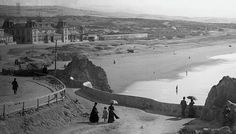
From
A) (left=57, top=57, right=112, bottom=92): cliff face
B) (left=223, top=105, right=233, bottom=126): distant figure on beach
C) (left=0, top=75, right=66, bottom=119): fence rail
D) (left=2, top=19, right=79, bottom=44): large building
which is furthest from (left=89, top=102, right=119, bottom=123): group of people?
(left=2, top=19, right=79, bottom=44): large building

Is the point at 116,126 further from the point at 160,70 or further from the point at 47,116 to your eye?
the point at 160,70

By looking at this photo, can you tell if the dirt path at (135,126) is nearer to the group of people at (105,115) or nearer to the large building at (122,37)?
the group of people at (105,115)

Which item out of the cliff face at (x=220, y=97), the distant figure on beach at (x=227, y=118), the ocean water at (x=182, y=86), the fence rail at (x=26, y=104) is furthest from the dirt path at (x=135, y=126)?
the ocean water at (x=182, y=86)

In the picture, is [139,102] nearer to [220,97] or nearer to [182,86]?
[220,97]

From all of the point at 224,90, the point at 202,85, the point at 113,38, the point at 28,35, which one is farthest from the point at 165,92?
the point at 113,38

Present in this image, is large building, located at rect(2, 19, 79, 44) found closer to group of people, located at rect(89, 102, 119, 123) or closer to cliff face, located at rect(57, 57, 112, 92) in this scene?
cliff face, located at rect(57, 57, 112, 92)

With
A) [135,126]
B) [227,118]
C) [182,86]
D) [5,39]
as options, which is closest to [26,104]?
[135,126]
